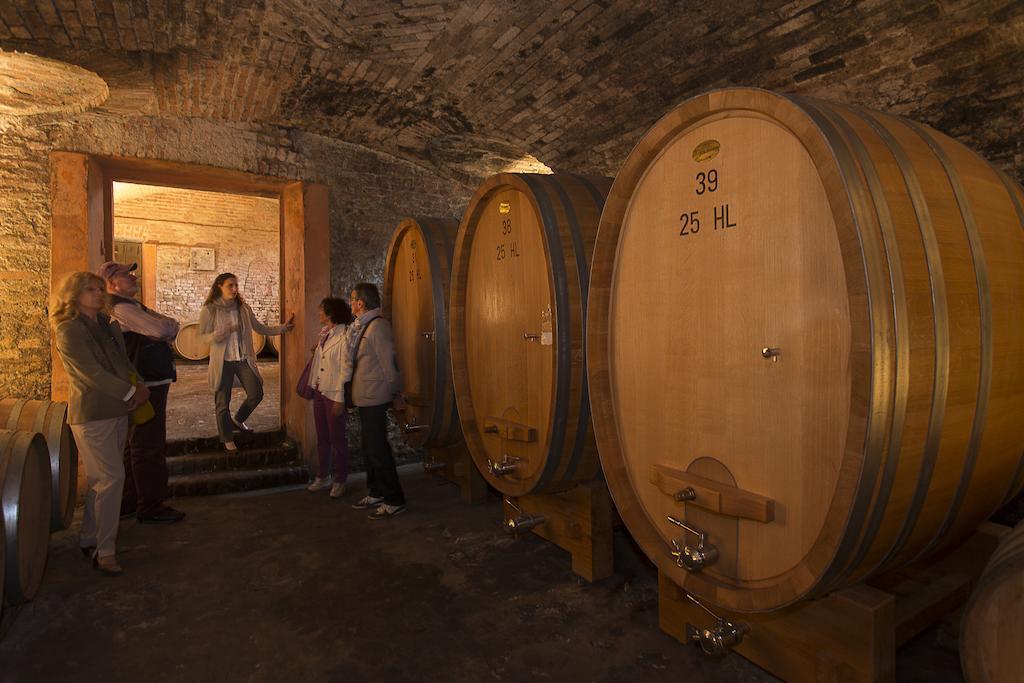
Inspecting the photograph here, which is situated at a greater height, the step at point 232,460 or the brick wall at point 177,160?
the brick wall at point 177,160

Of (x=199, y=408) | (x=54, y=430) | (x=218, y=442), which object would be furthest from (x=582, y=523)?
(x=199, y=408)

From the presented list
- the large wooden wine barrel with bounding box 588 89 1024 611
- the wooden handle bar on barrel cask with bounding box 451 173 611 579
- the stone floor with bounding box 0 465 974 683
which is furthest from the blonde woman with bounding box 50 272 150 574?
the large wooden wine barrel with bounding box 588 89 1024 611

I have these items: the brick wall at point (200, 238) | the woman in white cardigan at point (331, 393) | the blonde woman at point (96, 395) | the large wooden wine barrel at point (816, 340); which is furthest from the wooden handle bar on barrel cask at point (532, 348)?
the brick wall at point (200, 238)

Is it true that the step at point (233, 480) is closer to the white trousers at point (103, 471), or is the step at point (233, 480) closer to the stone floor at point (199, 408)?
the stone floor at point (199, 408)

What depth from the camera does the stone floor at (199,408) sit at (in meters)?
5.68

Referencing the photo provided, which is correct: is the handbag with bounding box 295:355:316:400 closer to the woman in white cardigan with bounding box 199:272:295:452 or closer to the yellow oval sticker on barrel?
the woman in white cardigan with bounding box 199:272:295:452

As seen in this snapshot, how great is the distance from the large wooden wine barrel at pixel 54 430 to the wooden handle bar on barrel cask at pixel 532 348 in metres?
2.22

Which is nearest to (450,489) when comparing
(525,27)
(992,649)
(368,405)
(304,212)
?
(368,405)

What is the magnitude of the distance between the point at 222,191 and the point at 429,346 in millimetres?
2655

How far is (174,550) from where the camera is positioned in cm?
350

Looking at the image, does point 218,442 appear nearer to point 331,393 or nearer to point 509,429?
point 331,393

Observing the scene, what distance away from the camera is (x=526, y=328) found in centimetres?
274

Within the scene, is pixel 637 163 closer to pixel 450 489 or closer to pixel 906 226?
pixel 906 226

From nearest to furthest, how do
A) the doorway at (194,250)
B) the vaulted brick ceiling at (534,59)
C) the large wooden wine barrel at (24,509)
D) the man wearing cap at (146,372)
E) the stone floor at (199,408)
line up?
the large wooden wine barrel at (24,509) < the vaulted brick ceiling at (534,59) < the man wearing cap at (146,372) < the stone floor at (199,408) < the doorway at (194,250)
